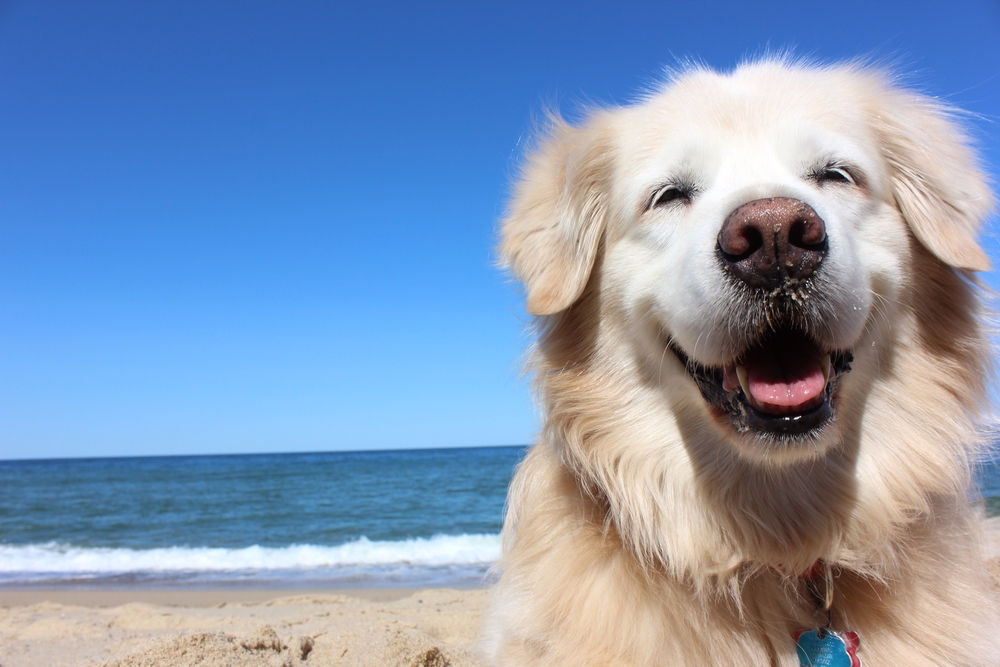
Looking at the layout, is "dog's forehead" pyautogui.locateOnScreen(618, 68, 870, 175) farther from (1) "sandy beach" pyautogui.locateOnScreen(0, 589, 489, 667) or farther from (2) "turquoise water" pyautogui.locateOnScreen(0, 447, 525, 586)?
(2) "turquoise water" pyautogui.locateOnScreen(0, 447, 525, 586)

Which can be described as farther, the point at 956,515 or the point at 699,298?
the point at 956,515

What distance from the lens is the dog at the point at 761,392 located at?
177 centimetres

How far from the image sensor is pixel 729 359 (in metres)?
1.83

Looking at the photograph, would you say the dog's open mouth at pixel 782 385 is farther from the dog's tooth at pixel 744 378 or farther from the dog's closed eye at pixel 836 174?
the dog's closed eye at pixel 836 174

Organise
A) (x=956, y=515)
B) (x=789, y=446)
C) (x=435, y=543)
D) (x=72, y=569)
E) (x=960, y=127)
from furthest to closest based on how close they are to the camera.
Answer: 1. (x=435, y=543)
2. (x=72, y=569)
3. (x=960, y=127)
4. (x=956, y=515)
5. (x=789, y=446)

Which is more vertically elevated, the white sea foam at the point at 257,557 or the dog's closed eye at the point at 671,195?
the dog's closed eye at the point at 671,195

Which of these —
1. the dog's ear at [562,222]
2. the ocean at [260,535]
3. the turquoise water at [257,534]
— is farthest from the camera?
the turquoise water at [257,534]

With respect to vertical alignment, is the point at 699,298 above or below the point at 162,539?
above

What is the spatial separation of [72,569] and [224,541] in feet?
9.85

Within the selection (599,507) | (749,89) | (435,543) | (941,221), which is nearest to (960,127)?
(941,221)

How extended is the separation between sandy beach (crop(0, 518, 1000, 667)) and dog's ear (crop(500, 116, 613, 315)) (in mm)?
1643

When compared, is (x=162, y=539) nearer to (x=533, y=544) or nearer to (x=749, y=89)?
(x=533, y=544)

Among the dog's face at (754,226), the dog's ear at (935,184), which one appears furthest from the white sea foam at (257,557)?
the dog's ear at (935,184)

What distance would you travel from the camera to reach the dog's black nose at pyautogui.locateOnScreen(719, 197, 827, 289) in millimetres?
1588
